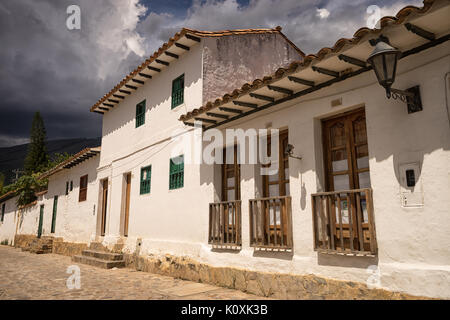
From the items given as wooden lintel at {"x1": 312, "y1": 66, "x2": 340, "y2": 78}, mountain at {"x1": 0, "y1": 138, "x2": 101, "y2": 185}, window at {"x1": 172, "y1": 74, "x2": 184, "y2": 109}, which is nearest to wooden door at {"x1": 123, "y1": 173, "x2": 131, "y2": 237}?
window at {"x1": 172, "y1": 74, "x2": 184, "y2": 109}

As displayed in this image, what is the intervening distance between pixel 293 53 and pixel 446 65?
694 cm

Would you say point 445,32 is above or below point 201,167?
above

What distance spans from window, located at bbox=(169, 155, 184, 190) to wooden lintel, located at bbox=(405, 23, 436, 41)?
5566 millimetres

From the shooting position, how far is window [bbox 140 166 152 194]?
9.89 metres

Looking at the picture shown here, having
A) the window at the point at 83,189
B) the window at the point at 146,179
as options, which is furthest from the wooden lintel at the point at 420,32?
the window at the point at 83,189

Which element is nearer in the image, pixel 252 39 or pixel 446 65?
pixel 446 65

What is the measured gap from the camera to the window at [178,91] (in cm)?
899

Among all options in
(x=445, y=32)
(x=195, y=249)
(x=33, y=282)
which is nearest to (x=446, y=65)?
(x=445, y=32)

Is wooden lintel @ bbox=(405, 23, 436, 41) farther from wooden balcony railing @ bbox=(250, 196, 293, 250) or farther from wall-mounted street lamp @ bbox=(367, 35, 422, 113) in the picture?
wooden balcony railing @ bbox=(250, 196, 293, 250)

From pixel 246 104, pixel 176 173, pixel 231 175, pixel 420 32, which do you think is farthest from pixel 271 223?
pixel 420 32

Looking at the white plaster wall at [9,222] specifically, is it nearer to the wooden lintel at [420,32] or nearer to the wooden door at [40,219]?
the wooden door at [40,219]

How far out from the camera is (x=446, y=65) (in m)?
3.94

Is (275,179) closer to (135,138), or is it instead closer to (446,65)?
(446,65)

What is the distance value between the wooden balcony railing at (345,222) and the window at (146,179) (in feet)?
19.3
